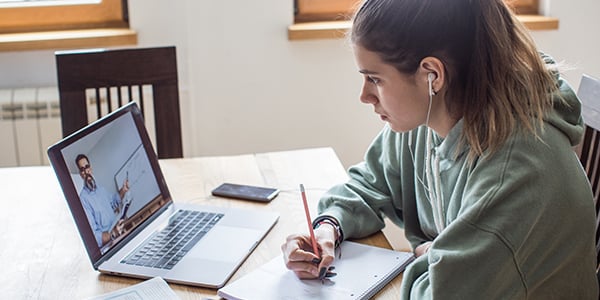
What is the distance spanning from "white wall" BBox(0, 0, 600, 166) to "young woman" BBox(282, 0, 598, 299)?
1486 millimetres

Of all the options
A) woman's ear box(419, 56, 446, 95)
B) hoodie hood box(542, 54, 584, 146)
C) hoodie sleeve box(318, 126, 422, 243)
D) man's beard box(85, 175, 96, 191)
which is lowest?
hoodie sleeve box(318, 126, 422, 243)

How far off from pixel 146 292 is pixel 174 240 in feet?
0.68

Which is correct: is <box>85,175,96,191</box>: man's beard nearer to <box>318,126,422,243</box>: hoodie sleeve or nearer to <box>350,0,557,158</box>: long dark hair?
<box>318,126,422,243</box>: hoodie sleeve

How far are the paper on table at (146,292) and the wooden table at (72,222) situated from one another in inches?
0.8

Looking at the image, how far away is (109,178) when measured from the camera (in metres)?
1.40

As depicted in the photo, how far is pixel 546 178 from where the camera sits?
45.4 inches

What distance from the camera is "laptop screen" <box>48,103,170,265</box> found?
4.29ft

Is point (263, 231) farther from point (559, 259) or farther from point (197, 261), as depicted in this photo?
point (559, 259)

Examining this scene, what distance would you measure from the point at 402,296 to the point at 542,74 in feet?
1.37

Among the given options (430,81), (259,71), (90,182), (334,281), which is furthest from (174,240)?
(259,71)

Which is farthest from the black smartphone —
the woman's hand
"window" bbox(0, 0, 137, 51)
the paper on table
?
"window" bbox(0, 0, 137, 51)

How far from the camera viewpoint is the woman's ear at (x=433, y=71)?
1.21 metres

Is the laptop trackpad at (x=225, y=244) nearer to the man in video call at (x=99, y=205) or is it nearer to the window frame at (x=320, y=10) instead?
the man in video call at (x=99, y=205)

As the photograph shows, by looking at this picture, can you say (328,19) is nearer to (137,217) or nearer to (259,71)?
(259,71)
